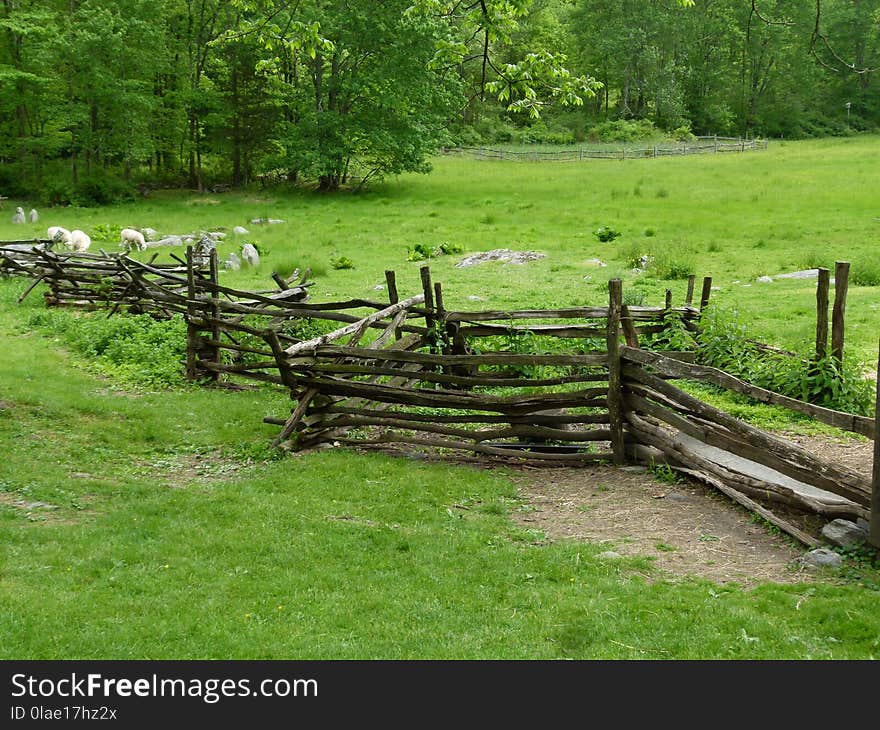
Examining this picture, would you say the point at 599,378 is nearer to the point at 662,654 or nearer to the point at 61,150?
the point at 662,654

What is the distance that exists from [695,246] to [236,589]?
18.1m

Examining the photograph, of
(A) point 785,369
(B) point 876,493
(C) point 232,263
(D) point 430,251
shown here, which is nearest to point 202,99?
(C) point 232,263

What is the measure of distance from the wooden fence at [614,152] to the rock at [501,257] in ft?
96.2

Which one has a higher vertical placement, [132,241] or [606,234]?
[606,234]

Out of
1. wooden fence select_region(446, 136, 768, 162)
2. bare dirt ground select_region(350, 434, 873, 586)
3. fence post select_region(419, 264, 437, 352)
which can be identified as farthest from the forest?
bare dirt ground select_region(350, 434, 873, 586)

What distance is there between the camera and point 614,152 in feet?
163

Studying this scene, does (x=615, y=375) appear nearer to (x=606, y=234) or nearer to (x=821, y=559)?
(x=821, y=559)

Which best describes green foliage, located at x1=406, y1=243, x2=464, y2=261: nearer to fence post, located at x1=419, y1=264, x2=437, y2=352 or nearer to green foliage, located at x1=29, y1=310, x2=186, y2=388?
green foliage, located at x1=29, y1=310, x2=186, y2=388

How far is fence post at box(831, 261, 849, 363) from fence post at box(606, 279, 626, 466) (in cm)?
282

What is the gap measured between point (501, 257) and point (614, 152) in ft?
102

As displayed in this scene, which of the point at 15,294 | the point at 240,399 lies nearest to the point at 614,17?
the point at 15,294

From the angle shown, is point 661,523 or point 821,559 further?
point 661,523

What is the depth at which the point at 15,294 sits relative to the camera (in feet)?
59.6

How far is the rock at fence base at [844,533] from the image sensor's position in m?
6.04
